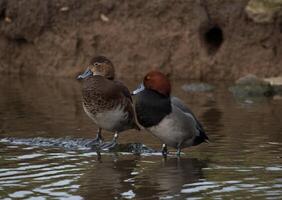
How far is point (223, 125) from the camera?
10570 mm

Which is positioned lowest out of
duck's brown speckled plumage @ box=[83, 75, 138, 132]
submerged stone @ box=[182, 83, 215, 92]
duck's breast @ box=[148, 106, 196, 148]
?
duck's breast @ box=[148, 106, 196, 148]

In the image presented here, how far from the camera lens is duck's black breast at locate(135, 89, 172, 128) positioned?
831 cm

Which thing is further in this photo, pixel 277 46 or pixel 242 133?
pixel 277 46

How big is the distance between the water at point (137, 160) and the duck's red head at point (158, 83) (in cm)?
63

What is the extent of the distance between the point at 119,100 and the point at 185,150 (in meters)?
0.82

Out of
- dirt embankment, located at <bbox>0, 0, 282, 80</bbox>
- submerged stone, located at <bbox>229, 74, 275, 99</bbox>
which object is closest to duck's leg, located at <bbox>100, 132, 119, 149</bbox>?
submerged stone, located at <bbox>229, 74, 275, 99</bbox>

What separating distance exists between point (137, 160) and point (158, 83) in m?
0.74

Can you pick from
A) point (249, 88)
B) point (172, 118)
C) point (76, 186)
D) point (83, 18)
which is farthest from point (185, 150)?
point (83, 18)

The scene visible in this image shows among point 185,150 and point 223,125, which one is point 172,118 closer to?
point 185,150

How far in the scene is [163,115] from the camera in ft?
27.3

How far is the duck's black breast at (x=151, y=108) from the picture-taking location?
8.31m

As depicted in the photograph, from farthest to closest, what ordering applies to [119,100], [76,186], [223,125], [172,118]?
[223,125] < [119,100] < [172,118] < [76,186]

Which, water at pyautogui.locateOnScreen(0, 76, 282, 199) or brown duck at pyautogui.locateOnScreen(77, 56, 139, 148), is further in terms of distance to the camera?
brown duck at pyautogui.locateOnScreen(77, 56, 139, 148)

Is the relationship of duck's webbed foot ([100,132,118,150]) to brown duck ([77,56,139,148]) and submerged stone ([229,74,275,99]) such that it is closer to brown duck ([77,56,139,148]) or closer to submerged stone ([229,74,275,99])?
brown duck ([77,56,139,148])
